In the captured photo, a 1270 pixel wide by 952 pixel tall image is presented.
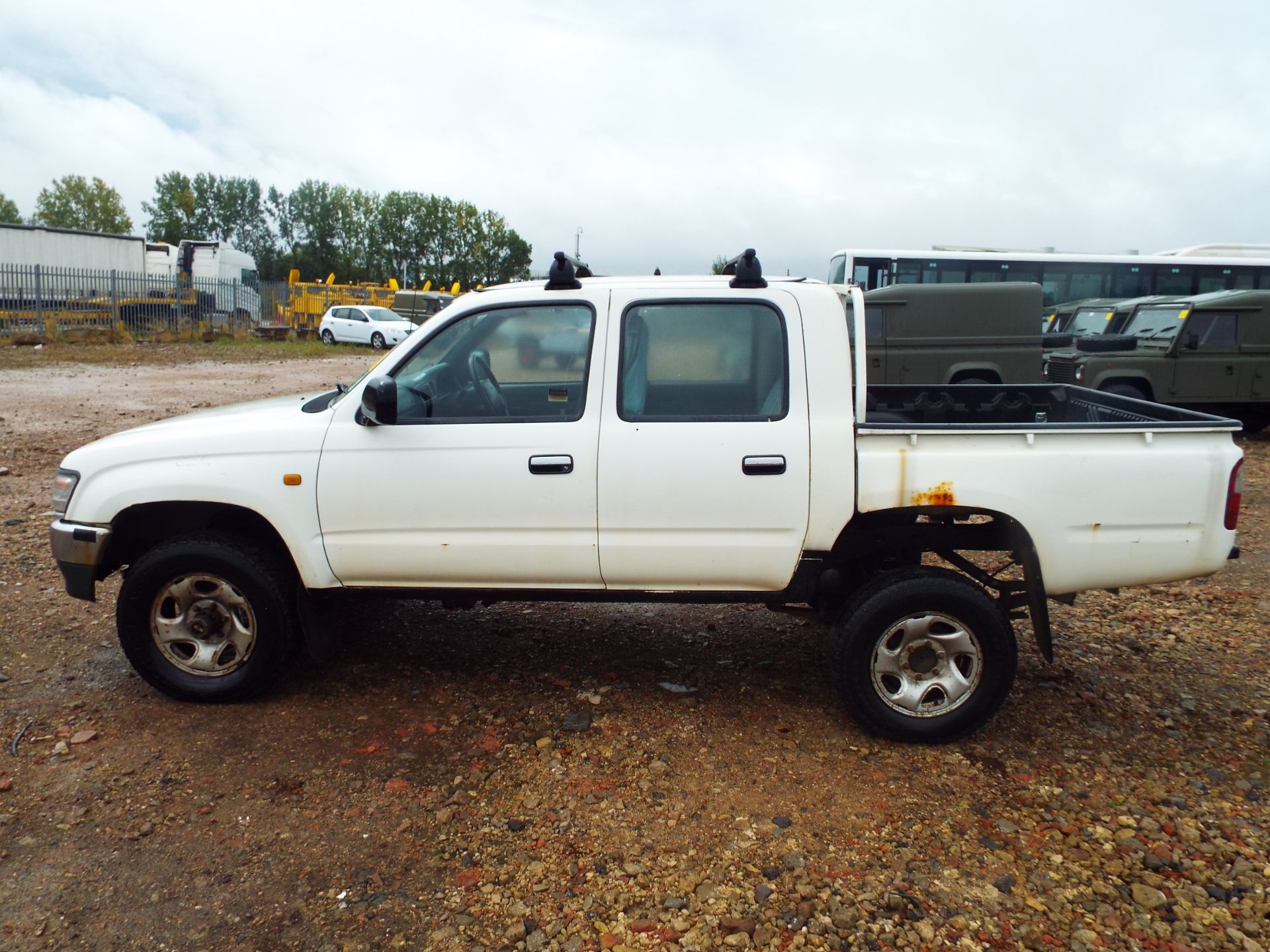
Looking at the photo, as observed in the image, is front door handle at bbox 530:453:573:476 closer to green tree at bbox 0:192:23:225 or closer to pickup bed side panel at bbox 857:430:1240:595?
pickup bed side panel at bbox 857:430:1240:595

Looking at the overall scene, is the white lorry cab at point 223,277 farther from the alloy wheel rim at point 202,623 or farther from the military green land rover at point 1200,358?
the alloy wheel rim at point 202,623

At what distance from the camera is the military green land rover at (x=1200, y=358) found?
41.1 feet

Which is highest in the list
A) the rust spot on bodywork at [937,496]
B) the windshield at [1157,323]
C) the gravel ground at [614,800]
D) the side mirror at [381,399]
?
the windshield at [1157,323]

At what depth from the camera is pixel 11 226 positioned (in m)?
29.0

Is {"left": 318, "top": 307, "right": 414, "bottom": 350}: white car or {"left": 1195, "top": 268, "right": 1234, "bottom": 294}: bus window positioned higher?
{"left": 1195, "top": 268, "right": 1234, "bottom": 294}: bus window

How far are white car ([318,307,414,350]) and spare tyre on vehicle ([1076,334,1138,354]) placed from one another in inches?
887

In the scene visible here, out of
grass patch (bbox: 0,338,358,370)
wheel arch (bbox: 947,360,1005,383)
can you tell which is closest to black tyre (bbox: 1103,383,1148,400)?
wheel arch (bbox: 947,360,1005,383)

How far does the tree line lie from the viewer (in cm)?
8731

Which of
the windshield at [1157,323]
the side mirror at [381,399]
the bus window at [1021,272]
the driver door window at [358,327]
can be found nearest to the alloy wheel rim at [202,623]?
the side mirror at [381,399]

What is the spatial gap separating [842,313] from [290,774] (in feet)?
9.23

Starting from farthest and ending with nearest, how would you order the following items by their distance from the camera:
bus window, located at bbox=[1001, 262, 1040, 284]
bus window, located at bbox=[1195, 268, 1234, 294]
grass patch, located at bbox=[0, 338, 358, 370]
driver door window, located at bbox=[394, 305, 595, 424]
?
1. bus window, located at bbox=[1195, 268, 1234, 294]
2. bus window, located at bbox=[1001, 262, 1040, 284]
3. grass patch, located at bbox=[0, 338, 358, 370]
4. driver door window, located at bbox=[394, 305, 595, 424]

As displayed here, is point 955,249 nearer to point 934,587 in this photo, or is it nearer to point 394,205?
point 934,587

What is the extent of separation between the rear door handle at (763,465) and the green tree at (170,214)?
108 m

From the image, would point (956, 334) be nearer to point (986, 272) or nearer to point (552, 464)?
point (552, 464)
